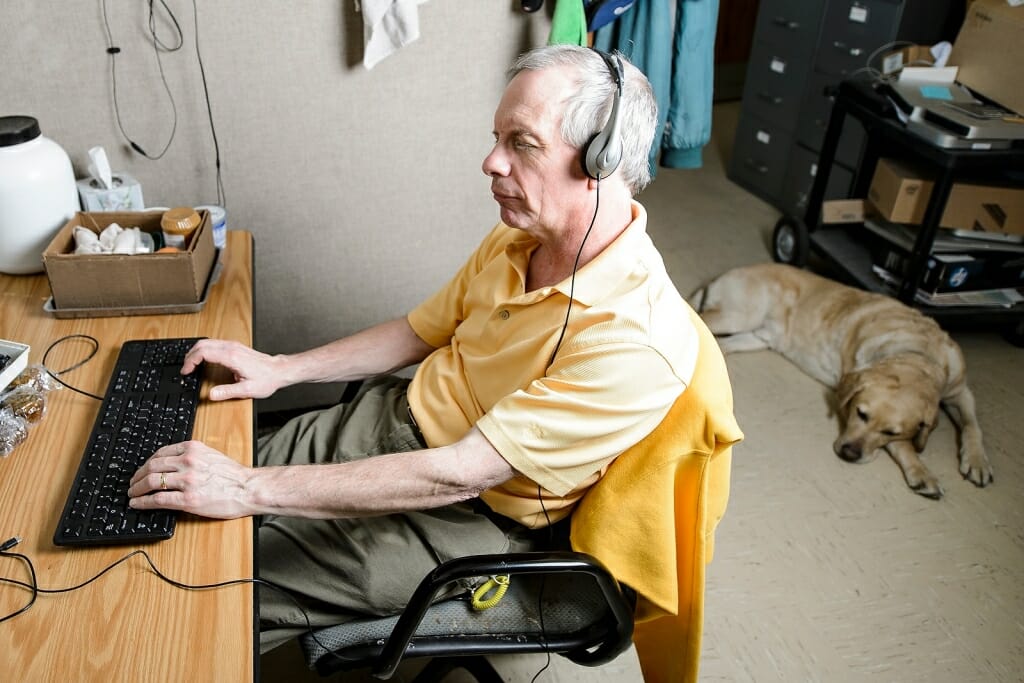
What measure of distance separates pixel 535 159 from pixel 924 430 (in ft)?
5.93

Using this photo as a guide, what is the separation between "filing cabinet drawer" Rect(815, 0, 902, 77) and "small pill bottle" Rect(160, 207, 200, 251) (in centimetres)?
289

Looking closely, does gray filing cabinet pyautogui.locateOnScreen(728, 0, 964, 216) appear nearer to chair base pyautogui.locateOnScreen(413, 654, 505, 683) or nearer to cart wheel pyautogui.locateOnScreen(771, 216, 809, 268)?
cart wheel pyautogui.locateOnScreen(771, 216, 809, 268)

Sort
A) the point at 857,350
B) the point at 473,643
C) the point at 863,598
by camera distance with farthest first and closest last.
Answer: the point at 857,350, the point at 863,598, the point at 473,643

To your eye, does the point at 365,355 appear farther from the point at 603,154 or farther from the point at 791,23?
the point at 791,23

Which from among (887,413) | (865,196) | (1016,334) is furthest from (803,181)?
(887,413)

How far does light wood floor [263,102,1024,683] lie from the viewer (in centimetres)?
179

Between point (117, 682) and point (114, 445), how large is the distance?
402 mm

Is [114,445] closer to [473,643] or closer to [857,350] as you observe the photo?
[473,643]

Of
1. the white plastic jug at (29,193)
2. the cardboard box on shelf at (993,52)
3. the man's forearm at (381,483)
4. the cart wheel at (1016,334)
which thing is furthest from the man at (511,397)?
the cart wheel at (1016,334)

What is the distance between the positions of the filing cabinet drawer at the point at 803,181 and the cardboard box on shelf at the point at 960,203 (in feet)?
1.74

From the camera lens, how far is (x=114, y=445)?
3.79 ft

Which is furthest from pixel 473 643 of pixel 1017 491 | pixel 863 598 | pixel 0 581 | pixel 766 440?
pixel 1017 491

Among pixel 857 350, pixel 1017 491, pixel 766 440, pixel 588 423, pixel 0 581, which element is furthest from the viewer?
pixel 857 350

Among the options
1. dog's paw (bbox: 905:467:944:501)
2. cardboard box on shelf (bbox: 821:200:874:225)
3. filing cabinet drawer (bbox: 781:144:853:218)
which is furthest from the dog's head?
filing cabinet drawer (bbox: 781:144:853:218)
